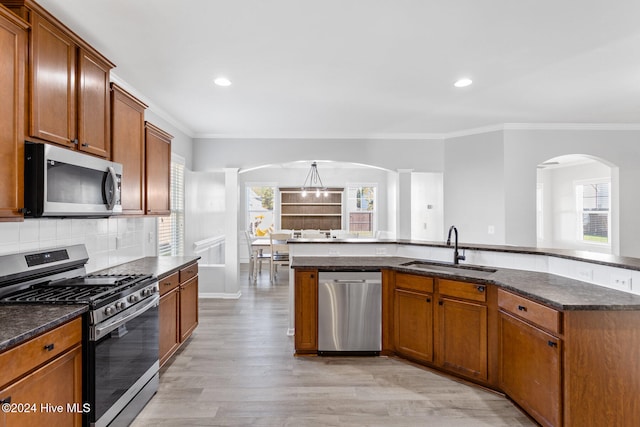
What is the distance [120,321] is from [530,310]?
8.41 feet

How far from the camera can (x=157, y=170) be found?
3352 millimetres

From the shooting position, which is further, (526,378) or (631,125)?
(631,125)

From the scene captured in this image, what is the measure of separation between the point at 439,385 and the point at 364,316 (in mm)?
826

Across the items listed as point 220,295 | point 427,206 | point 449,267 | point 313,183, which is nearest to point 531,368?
point 449,267

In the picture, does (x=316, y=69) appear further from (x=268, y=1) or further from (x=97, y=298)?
(x=97, y=298)

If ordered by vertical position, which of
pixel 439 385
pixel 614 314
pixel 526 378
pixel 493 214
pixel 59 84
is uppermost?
pixel 59 84

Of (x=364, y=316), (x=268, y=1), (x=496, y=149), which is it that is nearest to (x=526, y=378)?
(x=364, y=316)

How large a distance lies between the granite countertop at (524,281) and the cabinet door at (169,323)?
115 cm

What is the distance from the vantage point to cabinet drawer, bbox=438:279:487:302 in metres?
2.55

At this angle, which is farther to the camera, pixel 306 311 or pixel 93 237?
pixel 306 311

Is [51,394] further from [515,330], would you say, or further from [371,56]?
[371,56]

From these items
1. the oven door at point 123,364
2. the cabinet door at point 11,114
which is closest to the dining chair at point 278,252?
the oven door at point 123,364

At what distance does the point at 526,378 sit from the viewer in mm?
2174

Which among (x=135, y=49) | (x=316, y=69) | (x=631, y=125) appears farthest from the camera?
(x=631, y=125)
